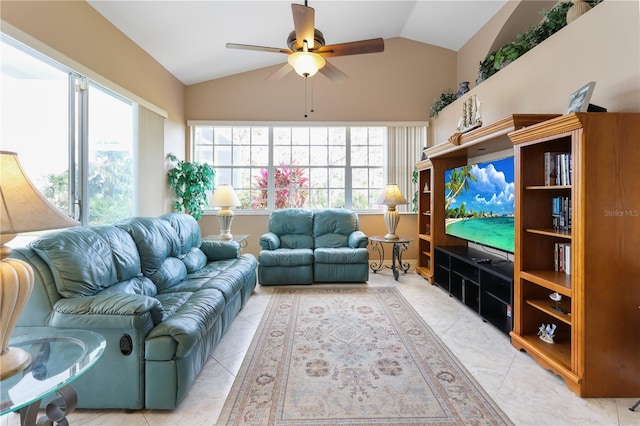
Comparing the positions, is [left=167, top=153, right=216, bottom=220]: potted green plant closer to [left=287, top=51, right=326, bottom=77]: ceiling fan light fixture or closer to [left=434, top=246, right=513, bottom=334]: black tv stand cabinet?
[left=287, top=51, right=326, bottom=77]: ceiling fan light fixture

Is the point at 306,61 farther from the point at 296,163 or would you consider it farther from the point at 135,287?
the point at 296,163

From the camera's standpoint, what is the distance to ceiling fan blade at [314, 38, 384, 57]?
98.0 inches

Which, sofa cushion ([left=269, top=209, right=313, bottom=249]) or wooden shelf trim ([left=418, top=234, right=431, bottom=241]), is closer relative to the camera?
wooden shelf trim ([left=418, top=234, right=431, bottom=241])

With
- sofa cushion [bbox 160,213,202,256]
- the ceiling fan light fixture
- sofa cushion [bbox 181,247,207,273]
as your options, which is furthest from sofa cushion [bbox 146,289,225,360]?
the ceiling fan light fixture

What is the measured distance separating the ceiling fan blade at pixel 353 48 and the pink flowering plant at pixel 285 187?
288 centimetres

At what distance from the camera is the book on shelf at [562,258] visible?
218cm

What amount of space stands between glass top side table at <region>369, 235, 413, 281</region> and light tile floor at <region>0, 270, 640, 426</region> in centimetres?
145

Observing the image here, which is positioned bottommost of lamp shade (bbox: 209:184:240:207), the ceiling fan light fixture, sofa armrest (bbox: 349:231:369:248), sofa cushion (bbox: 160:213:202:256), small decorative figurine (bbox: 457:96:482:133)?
sofa armrest (bbox: 349:231:369:248)

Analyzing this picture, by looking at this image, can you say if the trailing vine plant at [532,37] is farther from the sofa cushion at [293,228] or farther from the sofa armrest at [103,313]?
the sofa armrest at [103,313]

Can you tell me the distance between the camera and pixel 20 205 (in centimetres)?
109

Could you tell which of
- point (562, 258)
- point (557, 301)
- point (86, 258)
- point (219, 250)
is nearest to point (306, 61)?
point (86, 258)

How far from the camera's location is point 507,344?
2.43 m

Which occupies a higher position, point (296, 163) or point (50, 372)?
point (296, 163)

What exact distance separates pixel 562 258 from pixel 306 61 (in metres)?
2.44
